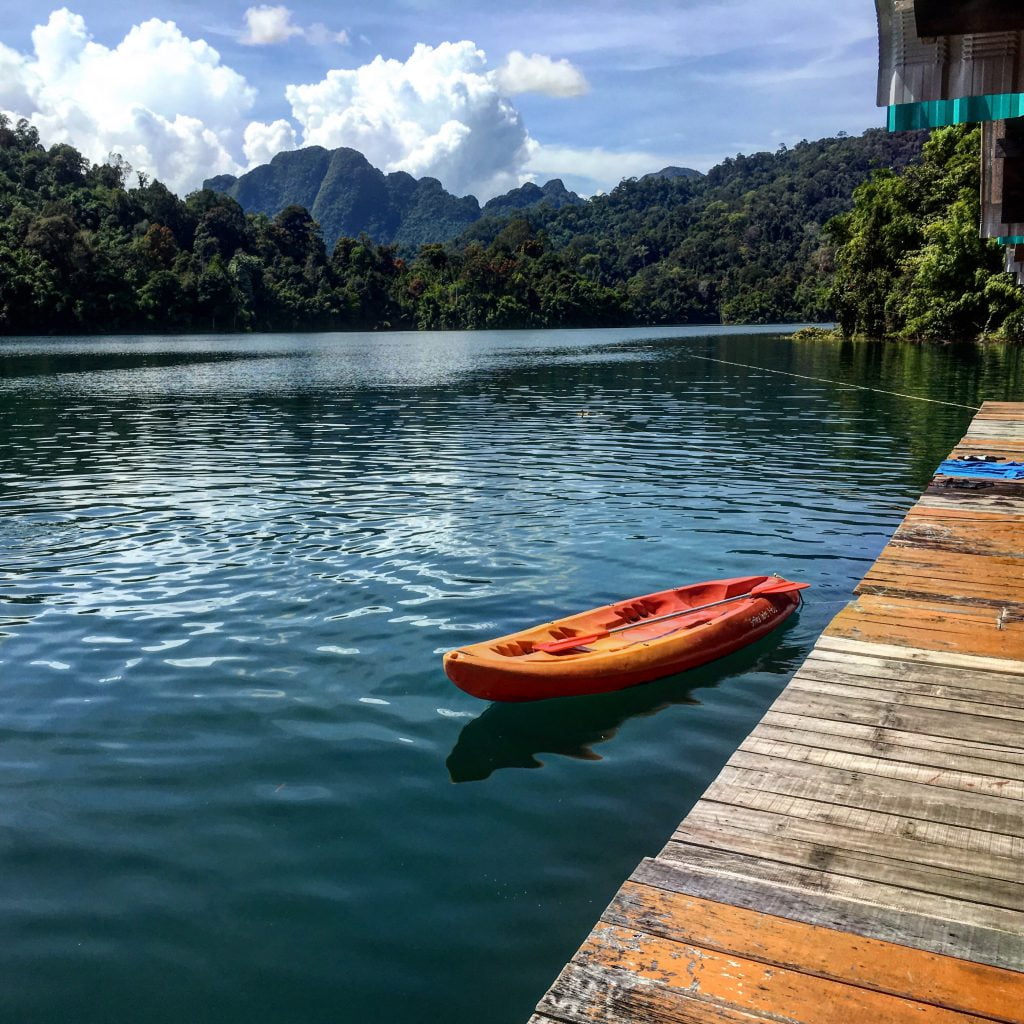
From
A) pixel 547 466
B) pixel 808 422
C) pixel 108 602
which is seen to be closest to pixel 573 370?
pixel 808 422

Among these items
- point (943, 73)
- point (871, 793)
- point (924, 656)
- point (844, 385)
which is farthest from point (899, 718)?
point (844, 385)

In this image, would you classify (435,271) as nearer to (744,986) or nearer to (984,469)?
(984,469)

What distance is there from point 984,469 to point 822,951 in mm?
11846

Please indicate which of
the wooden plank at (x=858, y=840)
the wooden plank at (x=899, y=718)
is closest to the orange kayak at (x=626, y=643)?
the wooden plank at (x=899, y=718)

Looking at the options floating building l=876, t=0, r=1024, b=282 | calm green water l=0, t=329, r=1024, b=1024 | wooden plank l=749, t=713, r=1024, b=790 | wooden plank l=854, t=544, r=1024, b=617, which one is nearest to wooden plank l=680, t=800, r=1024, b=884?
Result: wooden plank l=749, t=713, r=1024, b=790

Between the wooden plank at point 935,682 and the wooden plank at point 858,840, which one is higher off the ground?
the wooden plank at point 935,682

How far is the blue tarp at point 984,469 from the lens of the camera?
13180 mm

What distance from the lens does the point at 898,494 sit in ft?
53.0

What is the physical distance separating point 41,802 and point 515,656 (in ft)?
11.4

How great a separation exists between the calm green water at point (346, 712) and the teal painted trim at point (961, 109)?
431 cm

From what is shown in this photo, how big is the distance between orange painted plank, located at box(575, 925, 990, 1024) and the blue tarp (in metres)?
11.6

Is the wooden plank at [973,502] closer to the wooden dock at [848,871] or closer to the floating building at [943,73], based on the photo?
the wooden dock at [848,871]

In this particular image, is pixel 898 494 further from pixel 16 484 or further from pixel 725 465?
pixel 16 484

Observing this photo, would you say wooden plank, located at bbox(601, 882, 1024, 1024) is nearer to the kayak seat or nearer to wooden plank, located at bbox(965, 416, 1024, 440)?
the kayak seat
